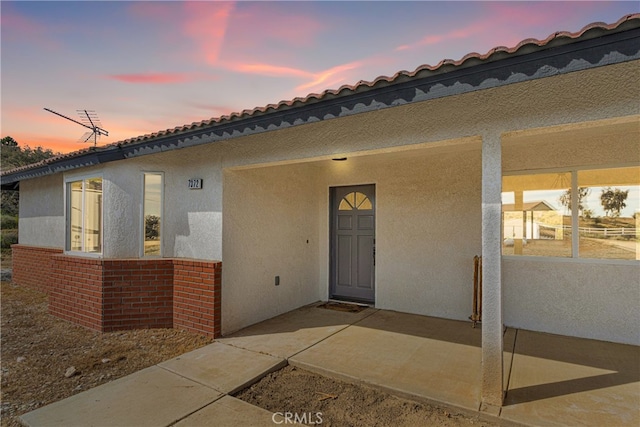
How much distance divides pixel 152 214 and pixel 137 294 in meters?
1.68

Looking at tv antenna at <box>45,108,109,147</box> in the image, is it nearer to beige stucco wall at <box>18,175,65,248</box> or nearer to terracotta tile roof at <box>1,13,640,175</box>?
beige stucco wall at <box>18,175,65,248</box>

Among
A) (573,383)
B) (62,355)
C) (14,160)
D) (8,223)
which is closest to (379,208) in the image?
(573,383)

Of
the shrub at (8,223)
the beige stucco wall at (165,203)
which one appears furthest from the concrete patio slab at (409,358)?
the shrub at (8,223)

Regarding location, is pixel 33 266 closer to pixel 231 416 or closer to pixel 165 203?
pixel 165 203

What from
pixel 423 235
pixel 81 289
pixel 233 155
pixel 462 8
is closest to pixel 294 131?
pixel 233 155

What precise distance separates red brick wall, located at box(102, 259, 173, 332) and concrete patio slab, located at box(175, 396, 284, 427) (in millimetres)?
3367

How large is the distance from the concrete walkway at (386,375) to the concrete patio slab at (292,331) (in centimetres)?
3

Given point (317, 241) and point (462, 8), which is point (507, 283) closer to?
point (317, 241)

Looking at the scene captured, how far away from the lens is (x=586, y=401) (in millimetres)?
3523

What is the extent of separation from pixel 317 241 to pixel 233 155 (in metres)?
3.42

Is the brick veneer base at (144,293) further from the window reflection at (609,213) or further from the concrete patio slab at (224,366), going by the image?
the window reflection at (609,213)

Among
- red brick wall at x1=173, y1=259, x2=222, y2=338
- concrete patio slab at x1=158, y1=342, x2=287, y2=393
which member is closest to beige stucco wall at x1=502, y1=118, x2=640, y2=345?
concrete patio slab at x1=158, y1=342, x2=287, y2=393

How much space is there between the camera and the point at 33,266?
10133 millimetres

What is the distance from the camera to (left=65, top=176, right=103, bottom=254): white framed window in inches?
280
